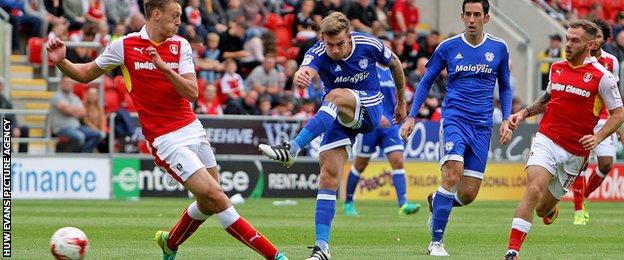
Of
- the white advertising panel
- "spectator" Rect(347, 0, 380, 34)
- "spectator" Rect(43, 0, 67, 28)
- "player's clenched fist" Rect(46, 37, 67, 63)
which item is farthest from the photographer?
"spectator" Rect(347, 0, 380, 34)

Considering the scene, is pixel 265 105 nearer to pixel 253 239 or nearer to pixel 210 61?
pixel 210 61

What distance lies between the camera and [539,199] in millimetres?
12219

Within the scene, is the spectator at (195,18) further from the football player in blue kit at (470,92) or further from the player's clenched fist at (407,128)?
the player's clenched fist at (407,128)

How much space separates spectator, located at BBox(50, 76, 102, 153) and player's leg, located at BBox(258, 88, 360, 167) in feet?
45.1

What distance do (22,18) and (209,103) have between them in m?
4.23

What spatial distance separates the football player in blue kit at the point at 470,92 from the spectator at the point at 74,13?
15639 millimetres

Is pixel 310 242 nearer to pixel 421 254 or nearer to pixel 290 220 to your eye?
pixel 421 254

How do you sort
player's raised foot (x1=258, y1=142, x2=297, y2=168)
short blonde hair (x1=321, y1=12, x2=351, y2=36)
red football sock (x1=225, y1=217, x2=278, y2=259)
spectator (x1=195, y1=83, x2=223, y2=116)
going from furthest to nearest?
spectator (x1=195, y1=83, x2=223, y2=116) → short blonde hair (x1=321, y1=12, x2=351, y2=36) → player's raised foot (x1=258, y1=142, x2=297, y2=168) → red football sock (x1=225, y1=217, x2=278, y2=259)

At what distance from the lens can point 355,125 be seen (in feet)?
40.5

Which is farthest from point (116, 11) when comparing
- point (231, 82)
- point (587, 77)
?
point (587, 77)

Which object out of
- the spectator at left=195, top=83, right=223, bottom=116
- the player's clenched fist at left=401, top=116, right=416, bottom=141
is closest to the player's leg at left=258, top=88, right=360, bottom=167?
the player's clenched fist at left=401, top=116, right=416, bottom=141

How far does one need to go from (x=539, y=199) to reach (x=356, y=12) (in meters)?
20.0

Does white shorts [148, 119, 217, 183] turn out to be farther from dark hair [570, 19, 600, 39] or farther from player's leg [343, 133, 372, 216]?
player's leg [343, 133, 372, 216]

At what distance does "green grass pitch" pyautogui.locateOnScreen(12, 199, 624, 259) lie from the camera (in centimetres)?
1315
